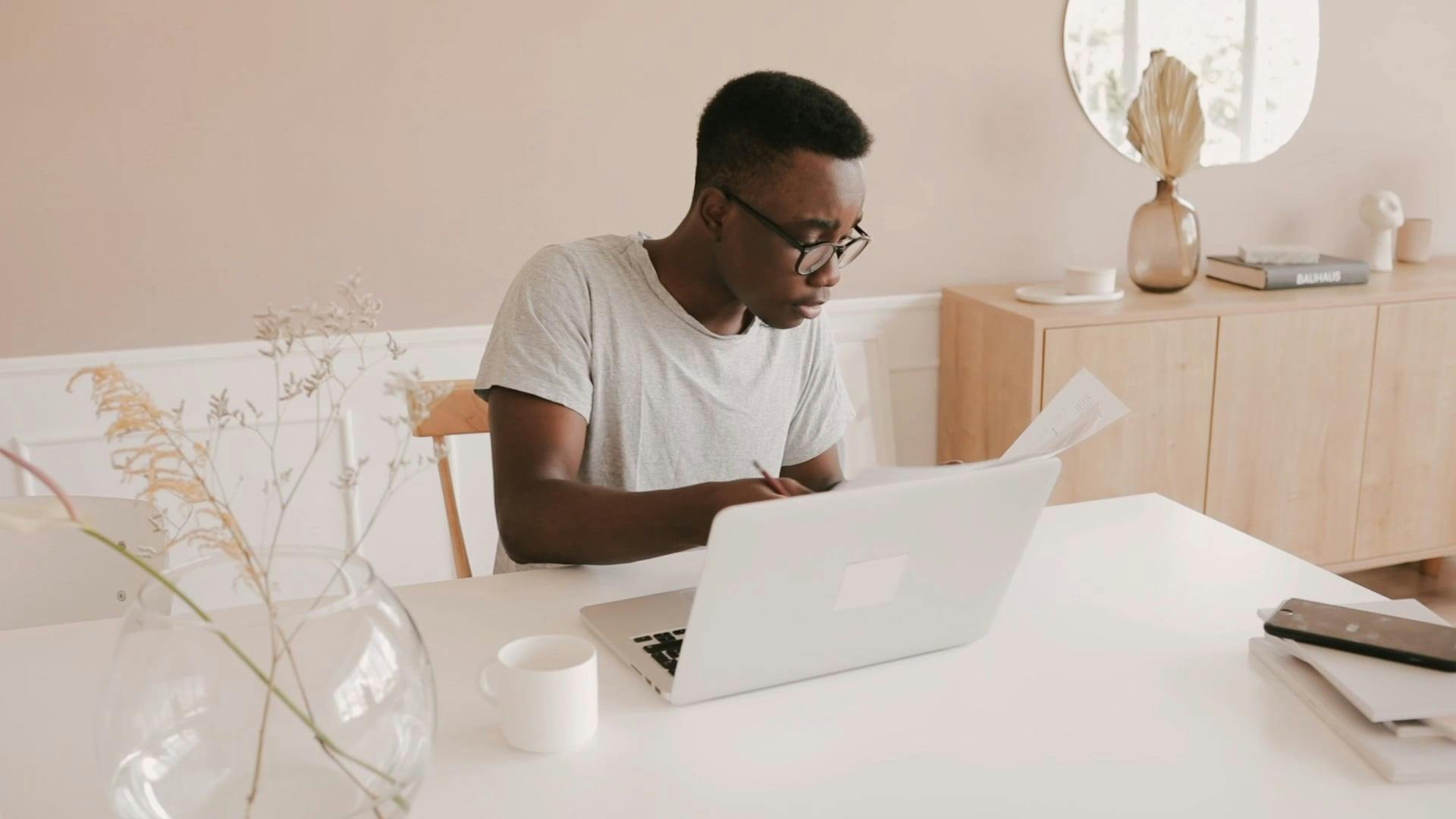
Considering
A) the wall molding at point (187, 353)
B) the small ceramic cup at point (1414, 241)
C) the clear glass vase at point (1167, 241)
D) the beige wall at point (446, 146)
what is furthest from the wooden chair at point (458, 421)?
the small ceramic cup at point (1414, 241)

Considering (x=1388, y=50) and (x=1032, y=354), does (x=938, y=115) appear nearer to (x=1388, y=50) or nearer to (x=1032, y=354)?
(x=1032, y=354)

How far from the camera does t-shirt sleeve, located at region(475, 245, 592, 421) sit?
1639 mm

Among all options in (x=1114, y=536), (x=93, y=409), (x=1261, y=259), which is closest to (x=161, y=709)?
(x=1114, y=536)

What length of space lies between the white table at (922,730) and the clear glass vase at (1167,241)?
5.62 feet

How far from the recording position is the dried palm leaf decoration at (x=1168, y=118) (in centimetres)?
301

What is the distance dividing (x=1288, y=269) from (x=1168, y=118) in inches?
19.2

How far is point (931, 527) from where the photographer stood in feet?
3.73

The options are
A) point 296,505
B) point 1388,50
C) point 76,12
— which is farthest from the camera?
point 1388,50

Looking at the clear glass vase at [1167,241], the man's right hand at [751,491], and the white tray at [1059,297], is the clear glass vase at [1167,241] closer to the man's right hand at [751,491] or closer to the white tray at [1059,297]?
the white tray at [1059,297]

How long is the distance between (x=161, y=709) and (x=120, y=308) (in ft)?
6.67

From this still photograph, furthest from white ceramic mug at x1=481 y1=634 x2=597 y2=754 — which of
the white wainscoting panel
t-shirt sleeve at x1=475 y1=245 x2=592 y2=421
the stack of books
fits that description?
the stack of books

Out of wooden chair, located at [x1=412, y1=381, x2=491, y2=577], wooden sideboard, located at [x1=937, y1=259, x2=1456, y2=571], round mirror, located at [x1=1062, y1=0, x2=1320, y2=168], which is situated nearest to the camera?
wooden chair, located at [x1=412, y1=381, x2=491, y2=577]

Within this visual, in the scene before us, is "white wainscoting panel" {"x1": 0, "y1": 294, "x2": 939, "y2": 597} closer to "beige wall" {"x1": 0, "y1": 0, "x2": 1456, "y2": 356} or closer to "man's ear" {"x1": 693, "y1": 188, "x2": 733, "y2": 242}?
"beige wall" {"x1": 0, "y1": 0, "x2": 1456, "y2": 356}

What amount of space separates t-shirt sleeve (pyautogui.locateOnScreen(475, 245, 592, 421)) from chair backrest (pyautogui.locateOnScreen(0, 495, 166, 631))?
473 mm
